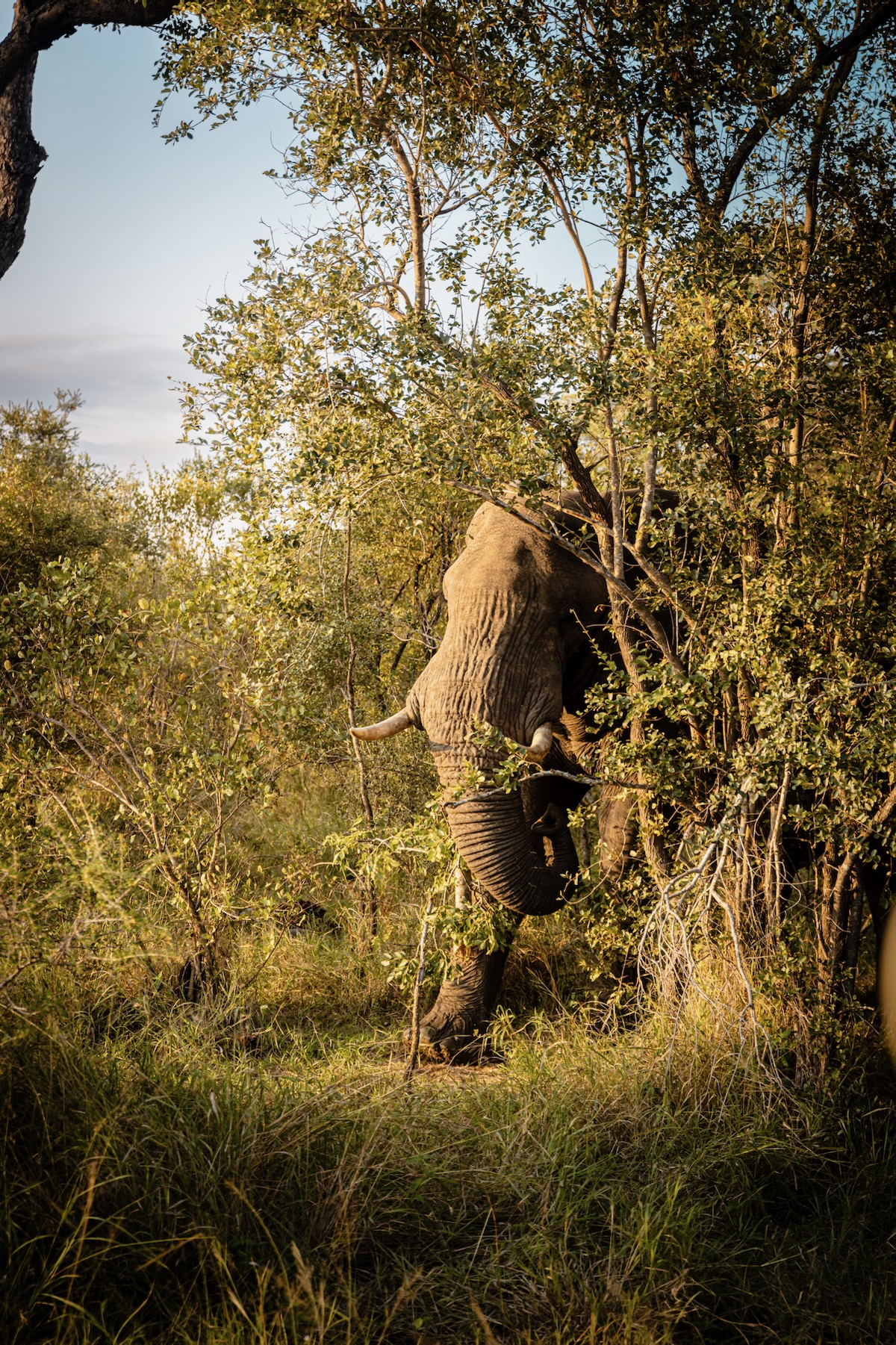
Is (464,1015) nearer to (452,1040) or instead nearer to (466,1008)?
(466,1008)

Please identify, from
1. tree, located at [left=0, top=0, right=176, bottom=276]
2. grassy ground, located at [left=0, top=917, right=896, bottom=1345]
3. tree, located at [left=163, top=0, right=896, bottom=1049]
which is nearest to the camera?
grassy ground, located at [left=0, top=917, right=896, bottom=1345]

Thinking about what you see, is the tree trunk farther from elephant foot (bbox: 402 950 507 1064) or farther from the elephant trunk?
elephant foot (bbox: 402 950 507 1064)

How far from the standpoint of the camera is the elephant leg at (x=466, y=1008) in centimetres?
629

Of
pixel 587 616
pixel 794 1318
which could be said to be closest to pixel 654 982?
pixel 794 1318

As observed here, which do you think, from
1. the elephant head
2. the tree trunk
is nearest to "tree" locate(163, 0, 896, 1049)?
the elephant head

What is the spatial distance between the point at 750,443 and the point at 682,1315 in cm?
377

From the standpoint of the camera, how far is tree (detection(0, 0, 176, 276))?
11312 mm

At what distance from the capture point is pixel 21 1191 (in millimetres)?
3223

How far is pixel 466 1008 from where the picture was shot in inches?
254

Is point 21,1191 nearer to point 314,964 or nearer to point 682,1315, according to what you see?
point 682,1315

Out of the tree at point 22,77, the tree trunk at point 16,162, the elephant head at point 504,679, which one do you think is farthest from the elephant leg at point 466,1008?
the tree at point 22,77

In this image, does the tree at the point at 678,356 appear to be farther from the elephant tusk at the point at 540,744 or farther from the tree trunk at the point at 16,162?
the tree trunk at the point at 16,162

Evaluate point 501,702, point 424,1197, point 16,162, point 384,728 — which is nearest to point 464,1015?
point 384,728

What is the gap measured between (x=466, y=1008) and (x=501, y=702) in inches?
72.7
